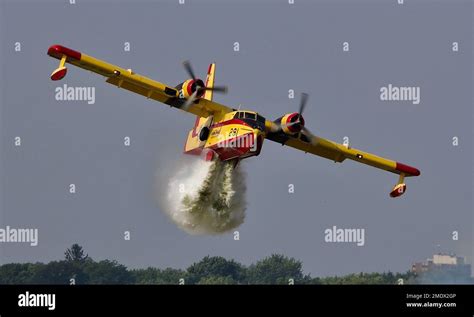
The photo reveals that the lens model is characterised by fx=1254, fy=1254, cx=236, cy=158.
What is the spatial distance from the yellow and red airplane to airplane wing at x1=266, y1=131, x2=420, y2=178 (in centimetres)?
5

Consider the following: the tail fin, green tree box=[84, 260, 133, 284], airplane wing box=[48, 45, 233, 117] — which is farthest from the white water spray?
green tree box=[84, 260, 133, 284]

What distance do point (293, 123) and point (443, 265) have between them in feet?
45.6

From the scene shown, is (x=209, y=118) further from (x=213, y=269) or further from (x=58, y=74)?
(x=213, y=269)

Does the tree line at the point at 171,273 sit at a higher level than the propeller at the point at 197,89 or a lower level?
A: lower

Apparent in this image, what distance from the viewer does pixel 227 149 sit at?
52.1 metres

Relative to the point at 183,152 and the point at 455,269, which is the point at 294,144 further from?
the point at 455,269

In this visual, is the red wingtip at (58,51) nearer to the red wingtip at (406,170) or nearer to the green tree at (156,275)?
the red wingtip at (406,170)

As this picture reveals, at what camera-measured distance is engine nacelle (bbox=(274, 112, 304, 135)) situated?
53438mm

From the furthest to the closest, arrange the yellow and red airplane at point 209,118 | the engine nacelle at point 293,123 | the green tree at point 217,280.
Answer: the green tree at point 217,280, the engine nacelle at point 293,123, the yellow and red airplane at point 209,118

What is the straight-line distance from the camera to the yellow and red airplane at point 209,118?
51.2 metres

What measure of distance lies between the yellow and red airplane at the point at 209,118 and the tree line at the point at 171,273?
16643 millimetres

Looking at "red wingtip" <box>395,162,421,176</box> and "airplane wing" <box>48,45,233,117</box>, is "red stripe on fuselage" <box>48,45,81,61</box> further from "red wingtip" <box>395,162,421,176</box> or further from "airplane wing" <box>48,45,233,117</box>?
"red wingtip" <box>395,162,421,176</box>

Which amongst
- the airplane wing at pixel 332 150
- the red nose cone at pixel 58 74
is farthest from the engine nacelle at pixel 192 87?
the red nose cone at pixel 58 74
